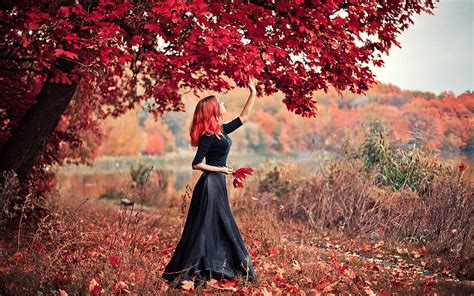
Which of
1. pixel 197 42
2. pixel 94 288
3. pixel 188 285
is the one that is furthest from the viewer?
pixel 197 42

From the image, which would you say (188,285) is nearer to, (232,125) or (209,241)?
(209,241)

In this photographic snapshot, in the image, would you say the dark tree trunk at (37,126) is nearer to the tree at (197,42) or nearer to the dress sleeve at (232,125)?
the tree at (197,42)

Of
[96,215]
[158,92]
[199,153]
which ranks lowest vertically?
[96,215]

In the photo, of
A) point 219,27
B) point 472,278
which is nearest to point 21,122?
point 219,27

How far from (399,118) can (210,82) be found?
12314mm

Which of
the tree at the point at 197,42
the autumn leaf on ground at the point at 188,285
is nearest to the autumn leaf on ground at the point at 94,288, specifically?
the autumn leaf on ground at the point at 188,285

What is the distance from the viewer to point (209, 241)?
580 centimetres

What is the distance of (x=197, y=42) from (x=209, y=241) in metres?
2.57

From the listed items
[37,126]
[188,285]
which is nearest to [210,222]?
[188,285]

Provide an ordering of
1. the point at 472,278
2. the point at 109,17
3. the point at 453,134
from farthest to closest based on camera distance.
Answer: the point at 453,134 → the point at 472,278 → the point at 109,17

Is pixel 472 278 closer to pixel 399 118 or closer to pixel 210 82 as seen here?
pixel 210 82

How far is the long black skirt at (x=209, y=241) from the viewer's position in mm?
5773

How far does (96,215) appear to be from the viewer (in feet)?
42.6

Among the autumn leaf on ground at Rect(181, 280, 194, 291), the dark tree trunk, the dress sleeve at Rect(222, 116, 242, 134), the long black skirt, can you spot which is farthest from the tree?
the autumn leaf on ground at Rect(181, 280, 194, 291)
